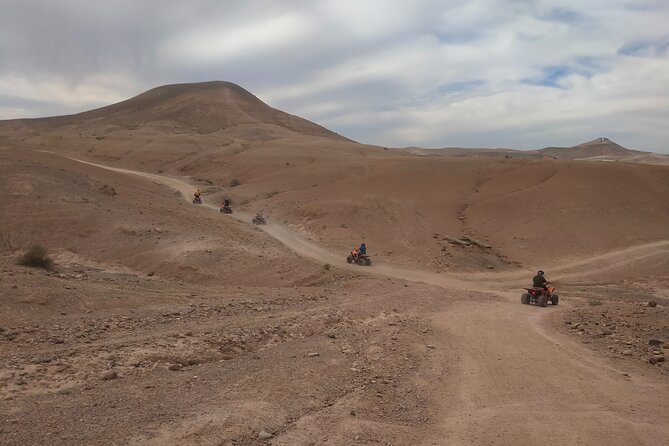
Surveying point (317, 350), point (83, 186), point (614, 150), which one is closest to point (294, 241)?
point (83, 186)

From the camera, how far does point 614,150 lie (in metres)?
148

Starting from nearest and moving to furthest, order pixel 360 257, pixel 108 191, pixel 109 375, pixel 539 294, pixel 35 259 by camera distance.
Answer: pixel 109 375 → pixel 35 259 → pixel 539 294 → pixel 360 257 → pixel 108 191

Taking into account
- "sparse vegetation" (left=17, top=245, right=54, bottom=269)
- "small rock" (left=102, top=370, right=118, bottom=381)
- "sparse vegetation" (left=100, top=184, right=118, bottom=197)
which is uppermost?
"sparse vegetation" (left=100, top=184, right=118, bottom=197)

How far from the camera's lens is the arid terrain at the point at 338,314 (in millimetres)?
7102

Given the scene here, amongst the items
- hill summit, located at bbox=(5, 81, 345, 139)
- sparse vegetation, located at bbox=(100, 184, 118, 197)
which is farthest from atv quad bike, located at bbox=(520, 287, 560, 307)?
hill summit, located at bbox=(5, 81, 345, 139)

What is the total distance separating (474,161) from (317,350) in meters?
38.8

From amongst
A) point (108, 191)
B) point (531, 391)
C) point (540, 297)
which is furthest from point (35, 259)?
point (540, 297)

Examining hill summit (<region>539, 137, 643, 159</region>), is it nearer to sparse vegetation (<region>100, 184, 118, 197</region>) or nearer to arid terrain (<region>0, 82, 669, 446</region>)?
arid terrain (<region>0, 82, 669, 446</region>)

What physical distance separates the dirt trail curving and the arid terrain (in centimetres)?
5

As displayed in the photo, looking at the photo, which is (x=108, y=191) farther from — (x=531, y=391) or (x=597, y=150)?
(x=597, y=150)

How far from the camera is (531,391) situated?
872cm

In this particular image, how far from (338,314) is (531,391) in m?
5.66

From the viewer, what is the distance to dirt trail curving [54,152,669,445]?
7082mm

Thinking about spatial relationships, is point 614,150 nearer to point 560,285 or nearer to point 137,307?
point 560,285
